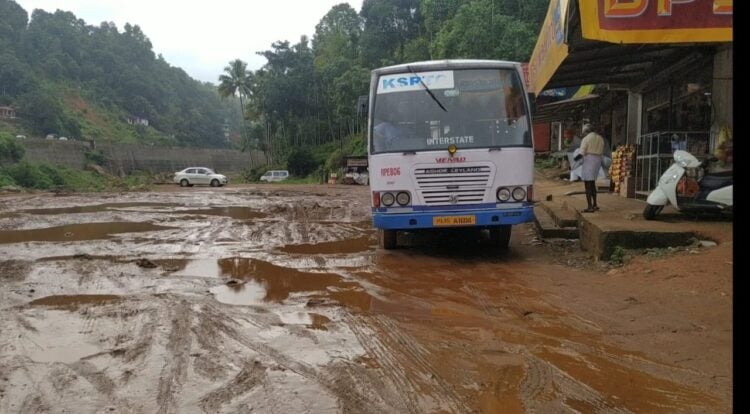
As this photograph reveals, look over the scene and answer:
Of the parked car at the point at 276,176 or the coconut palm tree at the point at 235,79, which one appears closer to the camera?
the parked car at the point at 276,176

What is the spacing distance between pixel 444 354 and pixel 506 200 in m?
3.82

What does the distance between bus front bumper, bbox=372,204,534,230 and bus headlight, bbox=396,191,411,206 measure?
0.47 feet

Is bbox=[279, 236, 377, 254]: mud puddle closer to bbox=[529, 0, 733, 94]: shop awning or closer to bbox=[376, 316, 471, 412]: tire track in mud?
bbox=[376, 316, 471, 412]: tire track in mud

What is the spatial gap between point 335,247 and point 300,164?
41.1m

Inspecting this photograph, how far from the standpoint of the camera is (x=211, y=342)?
14.2ft

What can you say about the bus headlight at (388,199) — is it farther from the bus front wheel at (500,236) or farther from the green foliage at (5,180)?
the green foliage at (5,180)

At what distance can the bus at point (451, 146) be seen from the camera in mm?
7344

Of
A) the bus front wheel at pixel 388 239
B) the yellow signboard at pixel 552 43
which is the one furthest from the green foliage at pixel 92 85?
the bus front wheel at pixel 388 239

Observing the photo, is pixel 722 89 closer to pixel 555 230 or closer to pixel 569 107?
pixel 555 230

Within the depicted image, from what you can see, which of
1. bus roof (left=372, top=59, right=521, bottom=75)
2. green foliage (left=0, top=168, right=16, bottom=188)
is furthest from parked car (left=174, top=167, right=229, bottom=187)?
bus roof (left=372, top=59, right=521, bottom=75)

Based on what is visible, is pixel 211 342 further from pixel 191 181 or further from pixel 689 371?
pixel 191 181

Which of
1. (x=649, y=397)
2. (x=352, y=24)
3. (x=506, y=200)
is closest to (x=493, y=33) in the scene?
(x=506, y=200)

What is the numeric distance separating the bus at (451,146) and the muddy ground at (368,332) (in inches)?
29.9

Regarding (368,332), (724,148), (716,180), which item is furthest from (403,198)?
Result: (724,148)
